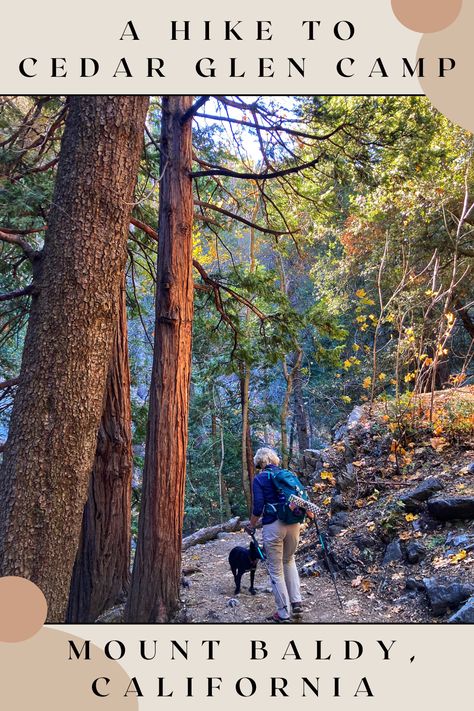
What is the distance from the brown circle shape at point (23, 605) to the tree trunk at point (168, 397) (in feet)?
6.03

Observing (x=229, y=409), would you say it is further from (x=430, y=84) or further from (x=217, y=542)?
(x=430, y=84)

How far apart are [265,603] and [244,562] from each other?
0.50m

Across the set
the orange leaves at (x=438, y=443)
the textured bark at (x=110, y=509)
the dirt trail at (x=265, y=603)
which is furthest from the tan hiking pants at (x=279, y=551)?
the orange leaves at (x=438, y=443)

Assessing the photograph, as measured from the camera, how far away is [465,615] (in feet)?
10.5

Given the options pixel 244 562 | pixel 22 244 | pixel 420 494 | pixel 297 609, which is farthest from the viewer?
pixel 244 562

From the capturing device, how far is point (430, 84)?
9.97 ft

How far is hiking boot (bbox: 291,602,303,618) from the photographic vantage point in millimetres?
4359

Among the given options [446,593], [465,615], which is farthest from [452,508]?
[465,615]

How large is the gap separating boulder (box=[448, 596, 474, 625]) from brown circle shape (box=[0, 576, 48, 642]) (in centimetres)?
249

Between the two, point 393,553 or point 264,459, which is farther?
point 393,553

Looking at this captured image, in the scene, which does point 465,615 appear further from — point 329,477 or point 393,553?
point 329,477

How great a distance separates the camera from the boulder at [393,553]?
187 inches

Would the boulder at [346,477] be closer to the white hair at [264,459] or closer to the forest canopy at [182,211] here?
the forest canopy at [182,211]

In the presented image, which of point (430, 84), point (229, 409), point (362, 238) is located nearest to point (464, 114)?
point (430, 84)
